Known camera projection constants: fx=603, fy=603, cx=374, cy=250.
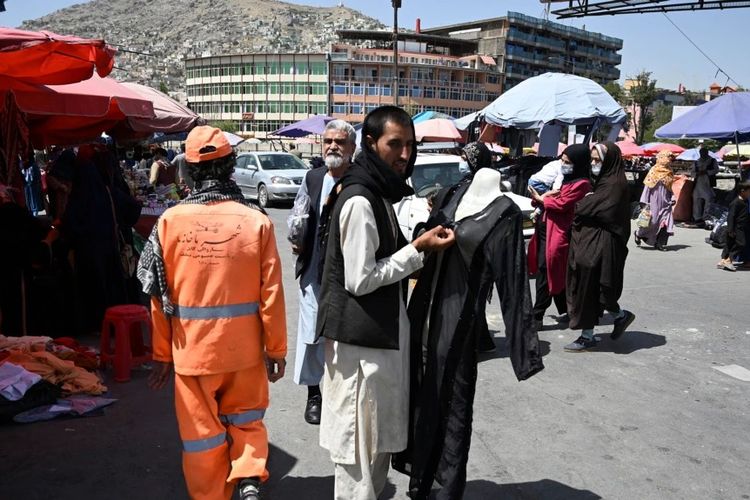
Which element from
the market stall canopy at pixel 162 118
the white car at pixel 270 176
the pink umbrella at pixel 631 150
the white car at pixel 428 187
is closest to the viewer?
the market stall canopy at pixel 162 118

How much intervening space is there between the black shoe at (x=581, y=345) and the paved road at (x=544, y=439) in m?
0.09

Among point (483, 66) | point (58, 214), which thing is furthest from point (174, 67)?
point (58, 214)

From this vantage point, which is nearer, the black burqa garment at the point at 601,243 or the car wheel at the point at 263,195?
the black burqa garment at the point at 601,243

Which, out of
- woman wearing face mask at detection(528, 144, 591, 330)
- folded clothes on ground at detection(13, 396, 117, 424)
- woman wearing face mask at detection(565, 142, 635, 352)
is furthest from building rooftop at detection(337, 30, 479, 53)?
folded clothes on ground at detection(13, 396, 117, 424)

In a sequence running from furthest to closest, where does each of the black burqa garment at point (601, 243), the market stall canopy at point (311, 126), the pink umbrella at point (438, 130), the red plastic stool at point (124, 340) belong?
the market stall canopy at point (311, 126) → the pink umbrella at point (438, 130) → the black burqa garment at point (601, 243) → the red plastic stool at point (124, 340)

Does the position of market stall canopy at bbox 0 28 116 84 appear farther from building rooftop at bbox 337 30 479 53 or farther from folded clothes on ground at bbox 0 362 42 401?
building rooftop at bbox 337 30 479 53

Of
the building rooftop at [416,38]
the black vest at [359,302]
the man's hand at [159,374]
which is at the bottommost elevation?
the man's hand at [159,374]

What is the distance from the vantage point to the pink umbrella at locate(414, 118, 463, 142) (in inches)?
776

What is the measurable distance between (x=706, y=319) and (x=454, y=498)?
18.5ft

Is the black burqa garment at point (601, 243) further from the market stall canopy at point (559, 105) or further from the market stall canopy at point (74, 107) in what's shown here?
the market stall canopy at point (559, 105)

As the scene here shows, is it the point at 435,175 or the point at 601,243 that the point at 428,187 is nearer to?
the point at 435,175

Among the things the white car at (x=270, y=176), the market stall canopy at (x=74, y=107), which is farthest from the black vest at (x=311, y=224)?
the white car at (x=270, y=176)

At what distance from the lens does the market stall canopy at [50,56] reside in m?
3.34

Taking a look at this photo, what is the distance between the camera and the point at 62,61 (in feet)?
12.5
